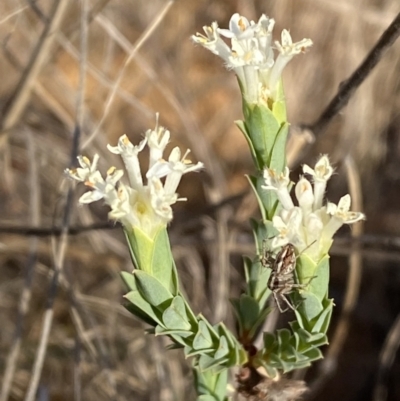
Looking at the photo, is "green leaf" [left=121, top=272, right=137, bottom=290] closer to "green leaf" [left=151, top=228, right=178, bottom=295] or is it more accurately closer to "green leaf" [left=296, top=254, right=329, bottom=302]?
"green leaf" [left=151, top=228, right=178, bottom=295]

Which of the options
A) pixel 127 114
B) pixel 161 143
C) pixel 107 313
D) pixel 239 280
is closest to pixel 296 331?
pixel 161 143

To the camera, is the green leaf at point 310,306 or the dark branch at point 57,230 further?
the dark branch at point 57,230

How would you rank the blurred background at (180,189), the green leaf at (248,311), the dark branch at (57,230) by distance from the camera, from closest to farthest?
the green leaf at (248,311) → the dark branch at (57,230) → the blurred background at (180,189)

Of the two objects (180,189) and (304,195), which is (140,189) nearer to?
(304,195)

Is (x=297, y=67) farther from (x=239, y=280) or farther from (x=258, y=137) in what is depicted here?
(x=258, y=137)

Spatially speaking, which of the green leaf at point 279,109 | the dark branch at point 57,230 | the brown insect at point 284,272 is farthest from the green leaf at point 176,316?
the dark branch at point 57,230

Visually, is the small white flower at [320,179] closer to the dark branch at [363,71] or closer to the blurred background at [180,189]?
the dark branch at [363,71]

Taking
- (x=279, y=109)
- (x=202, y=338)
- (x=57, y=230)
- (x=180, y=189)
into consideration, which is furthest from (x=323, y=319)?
(x=180, y=189)
